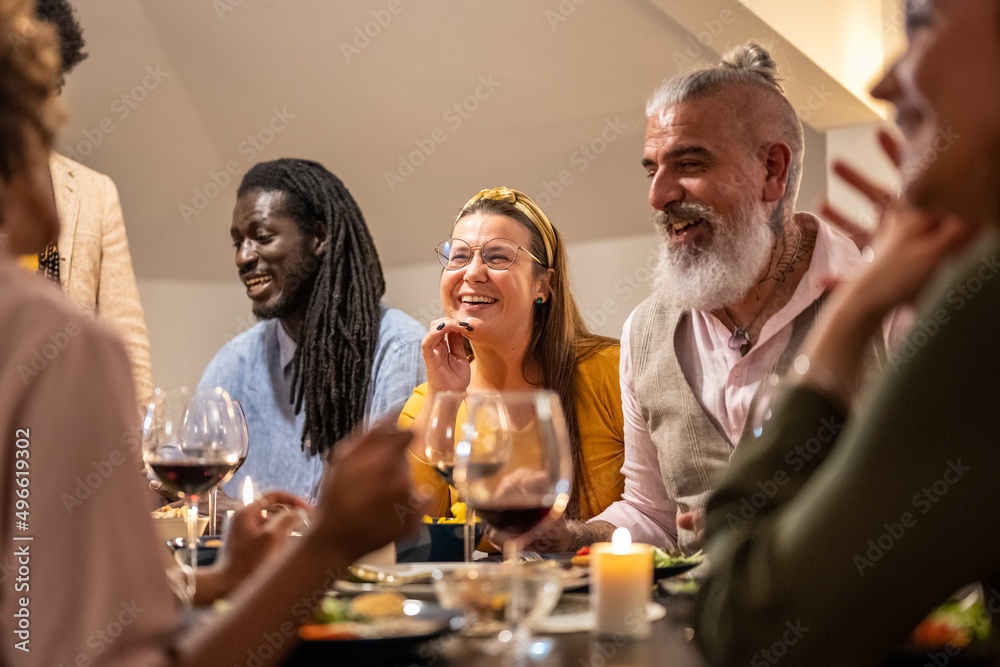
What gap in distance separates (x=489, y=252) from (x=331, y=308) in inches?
28.5

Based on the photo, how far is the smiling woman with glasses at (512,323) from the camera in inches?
109

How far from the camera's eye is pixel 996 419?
72 centimetres

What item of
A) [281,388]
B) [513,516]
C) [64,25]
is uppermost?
[64,25]

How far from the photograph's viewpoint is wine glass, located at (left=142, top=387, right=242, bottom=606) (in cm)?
142

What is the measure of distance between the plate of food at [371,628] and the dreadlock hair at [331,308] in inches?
82.4

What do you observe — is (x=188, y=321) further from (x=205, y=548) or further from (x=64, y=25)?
(x=205, y=548)

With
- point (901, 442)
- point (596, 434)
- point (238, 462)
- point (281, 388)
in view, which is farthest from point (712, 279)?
point (281, 388)

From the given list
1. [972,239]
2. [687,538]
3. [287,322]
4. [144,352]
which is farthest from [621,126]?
[972,239]

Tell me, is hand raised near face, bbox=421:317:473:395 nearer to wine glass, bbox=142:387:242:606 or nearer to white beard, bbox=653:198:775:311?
white beard, bbox=653:198:775:311

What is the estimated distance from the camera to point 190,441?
4.69 feet

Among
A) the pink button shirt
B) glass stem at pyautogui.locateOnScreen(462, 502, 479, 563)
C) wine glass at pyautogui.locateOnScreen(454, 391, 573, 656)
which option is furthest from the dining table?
the pink button shirt

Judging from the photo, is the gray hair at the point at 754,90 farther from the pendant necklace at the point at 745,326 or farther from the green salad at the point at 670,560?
the green salad at the point at 670,560

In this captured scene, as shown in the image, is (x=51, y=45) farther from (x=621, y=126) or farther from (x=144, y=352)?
(x=621, y=126)

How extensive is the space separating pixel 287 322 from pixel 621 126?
1965 mm
